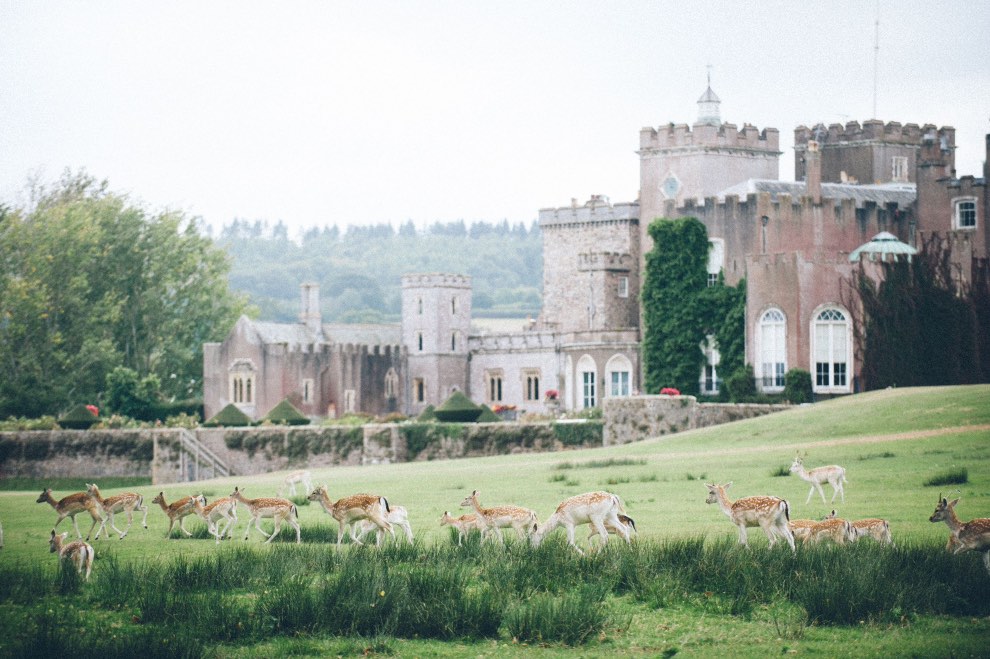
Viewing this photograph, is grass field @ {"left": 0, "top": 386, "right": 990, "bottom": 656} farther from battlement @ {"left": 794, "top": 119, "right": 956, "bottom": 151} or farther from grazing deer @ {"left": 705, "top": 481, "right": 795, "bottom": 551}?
battlement @ {"left": 794, "top": 119, "right": 956, "bottom": 151}

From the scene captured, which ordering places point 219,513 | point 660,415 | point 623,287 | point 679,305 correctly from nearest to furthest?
point 219,513 < point 660,415 < point 679,305 < point 623,287

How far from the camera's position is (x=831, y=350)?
182ft

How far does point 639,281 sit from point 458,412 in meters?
18.0

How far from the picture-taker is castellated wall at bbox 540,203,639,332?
72.1 metres

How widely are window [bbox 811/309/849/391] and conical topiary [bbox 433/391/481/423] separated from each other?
1250cm

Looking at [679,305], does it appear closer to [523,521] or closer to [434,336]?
[434,336]

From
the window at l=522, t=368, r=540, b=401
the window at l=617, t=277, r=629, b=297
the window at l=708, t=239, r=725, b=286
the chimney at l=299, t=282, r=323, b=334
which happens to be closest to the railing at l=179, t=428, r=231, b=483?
the window at l=708, t=239, r=725, b=286

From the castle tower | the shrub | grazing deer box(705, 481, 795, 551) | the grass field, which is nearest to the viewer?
the grass field

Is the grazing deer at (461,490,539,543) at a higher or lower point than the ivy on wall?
lower

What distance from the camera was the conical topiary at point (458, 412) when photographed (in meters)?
57.5

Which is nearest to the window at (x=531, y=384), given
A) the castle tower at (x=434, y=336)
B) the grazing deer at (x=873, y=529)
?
the castle tower at (x=434, y=336)

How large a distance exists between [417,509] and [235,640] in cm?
1159

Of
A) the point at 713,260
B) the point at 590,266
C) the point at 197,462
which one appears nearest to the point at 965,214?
the point at 713,260

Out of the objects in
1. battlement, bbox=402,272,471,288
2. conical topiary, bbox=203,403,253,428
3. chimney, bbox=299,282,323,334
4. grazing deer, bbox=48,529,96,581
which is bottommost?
grazing deer, bbox=48,529,96,581
